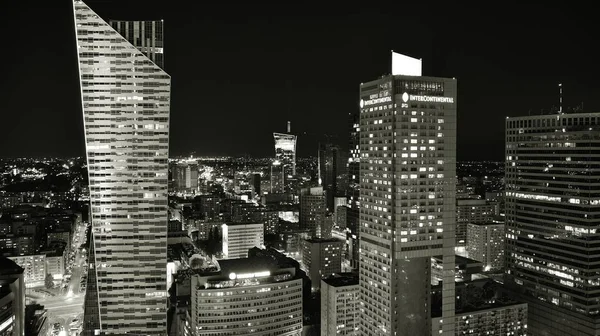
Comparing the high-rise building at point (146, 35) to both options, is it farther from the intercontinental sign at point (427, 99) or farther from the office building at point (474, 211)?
the office building at point (474, 211)

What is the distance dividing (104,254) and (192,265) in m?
50.5

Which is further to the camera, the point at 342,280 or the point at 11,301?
the point at 342,280

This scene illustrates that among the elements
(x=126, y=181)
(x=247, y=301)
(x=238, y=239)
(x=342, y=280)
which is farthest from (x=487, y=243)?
(x=126, y=181)

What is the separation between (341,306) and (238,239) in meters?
66.4

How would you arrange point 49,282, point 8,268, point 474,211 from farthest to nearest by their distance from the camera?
1. point 474,211
2. point 49,282
3. point 8,268

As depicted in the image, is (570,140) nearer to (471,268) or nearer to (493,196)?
(471,268)

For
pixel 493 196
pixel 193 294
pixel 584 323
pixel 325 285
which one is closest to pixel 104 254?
pixel 193 294

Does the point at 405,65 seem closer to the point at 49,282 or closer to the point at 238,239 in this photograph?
the point at 238,239

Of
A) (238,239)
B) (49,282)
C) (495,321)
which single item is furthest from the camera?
(238,239)

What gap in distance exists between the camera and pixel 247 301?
3135 inches

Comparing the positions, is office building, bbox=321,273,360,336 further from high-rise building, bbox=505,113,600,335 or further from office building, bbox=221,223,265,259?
office building, bbox=221,223,265,259

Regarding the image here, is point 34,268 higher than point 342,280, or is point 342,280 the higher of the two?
point 342,280

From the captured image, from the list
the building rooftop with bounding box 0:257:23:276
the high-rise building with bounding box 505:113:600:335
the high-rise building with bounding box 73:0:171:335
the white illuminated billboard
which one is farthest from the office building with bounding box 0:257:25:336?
the high-rise building with bounding box 505:113:600:335

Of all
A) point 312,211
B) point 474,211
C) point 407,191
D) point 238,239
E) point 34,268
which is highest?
point 407,191
